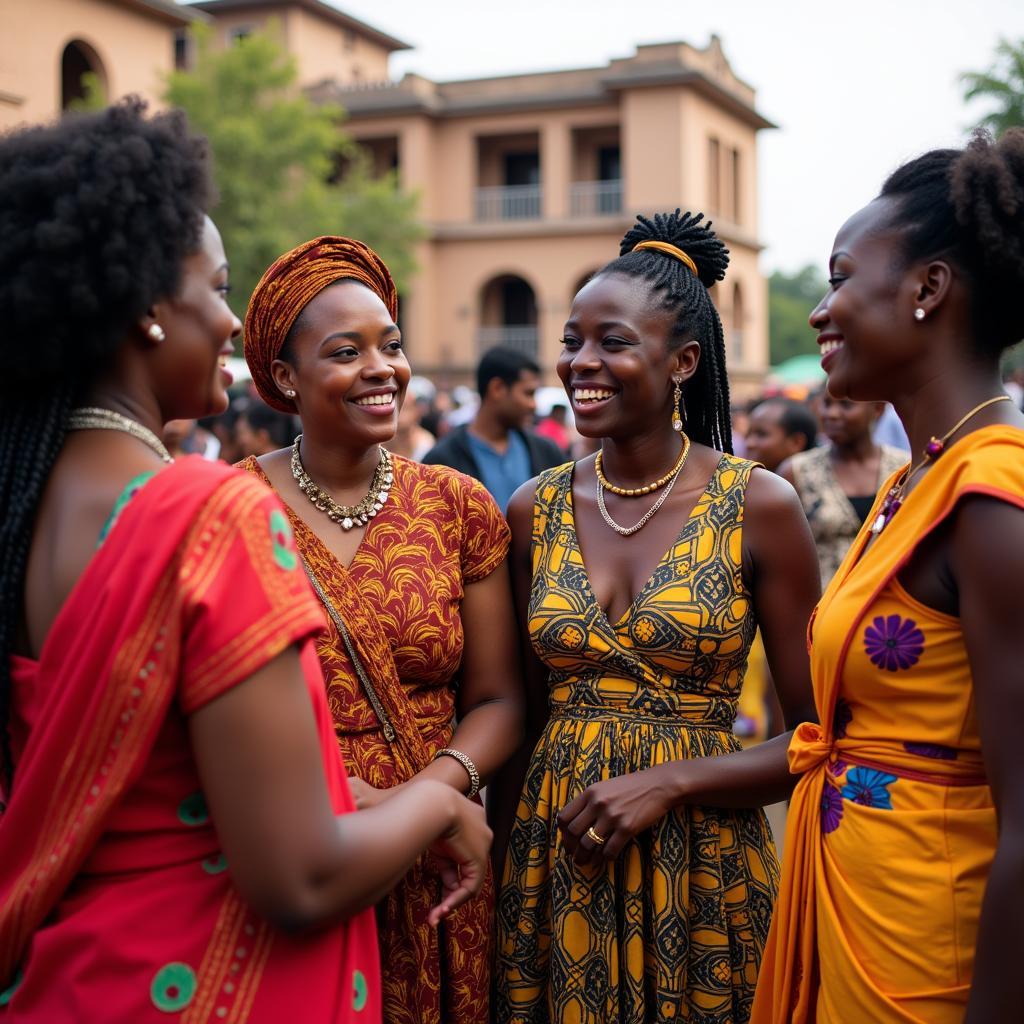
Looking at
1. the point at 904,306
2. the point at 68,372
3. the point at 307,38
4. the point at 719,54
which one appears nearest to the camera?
the point at 68,372

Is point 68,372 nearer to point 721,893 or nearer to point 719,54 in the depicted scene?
point 721,893

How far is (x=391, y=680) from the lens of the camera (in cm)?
253

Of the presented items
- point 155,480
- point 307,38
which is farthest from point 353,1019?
point 307,38

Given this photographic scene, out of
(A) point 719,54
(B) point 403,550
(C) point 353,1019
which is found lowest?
(C) point 353,1019

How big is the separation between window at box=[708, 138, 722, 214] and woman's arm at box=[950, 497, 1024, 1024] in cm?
3418

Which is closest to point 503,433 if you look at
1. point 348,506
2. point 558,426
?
point 348,506

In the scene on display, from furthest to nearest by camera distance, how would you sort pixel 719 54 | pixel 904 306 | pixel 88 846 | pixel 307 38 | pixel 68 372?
pixel 307 38
pixel 719 54
pixel 904 306
pixel 68 372
pixel 88 846

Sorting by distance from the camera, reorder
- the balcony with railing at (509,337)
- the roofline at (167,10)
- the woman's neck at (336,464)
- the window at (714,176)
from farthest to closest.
Result: the balcony with railing at (509,337), the window at (714,176), the roofline at (167,10), the woman's neck at (336,464)

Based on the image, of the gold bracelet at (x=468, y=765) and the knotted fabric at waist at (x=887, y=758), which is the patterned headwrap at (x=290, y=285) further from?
the knotted fabric at waist at (x=887, y=758)

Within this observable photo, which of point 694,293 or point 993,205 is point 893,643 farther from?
point 694,293

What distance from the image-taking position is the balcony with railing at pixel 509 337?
1369 inches

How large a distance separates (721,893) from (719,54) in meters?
34.4

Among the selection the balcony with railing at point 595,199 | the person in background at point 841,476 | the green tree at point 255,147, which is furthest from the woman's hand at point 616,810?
the balcony with railing at point 595,199

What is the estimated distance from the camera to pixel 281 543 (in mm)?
1610
